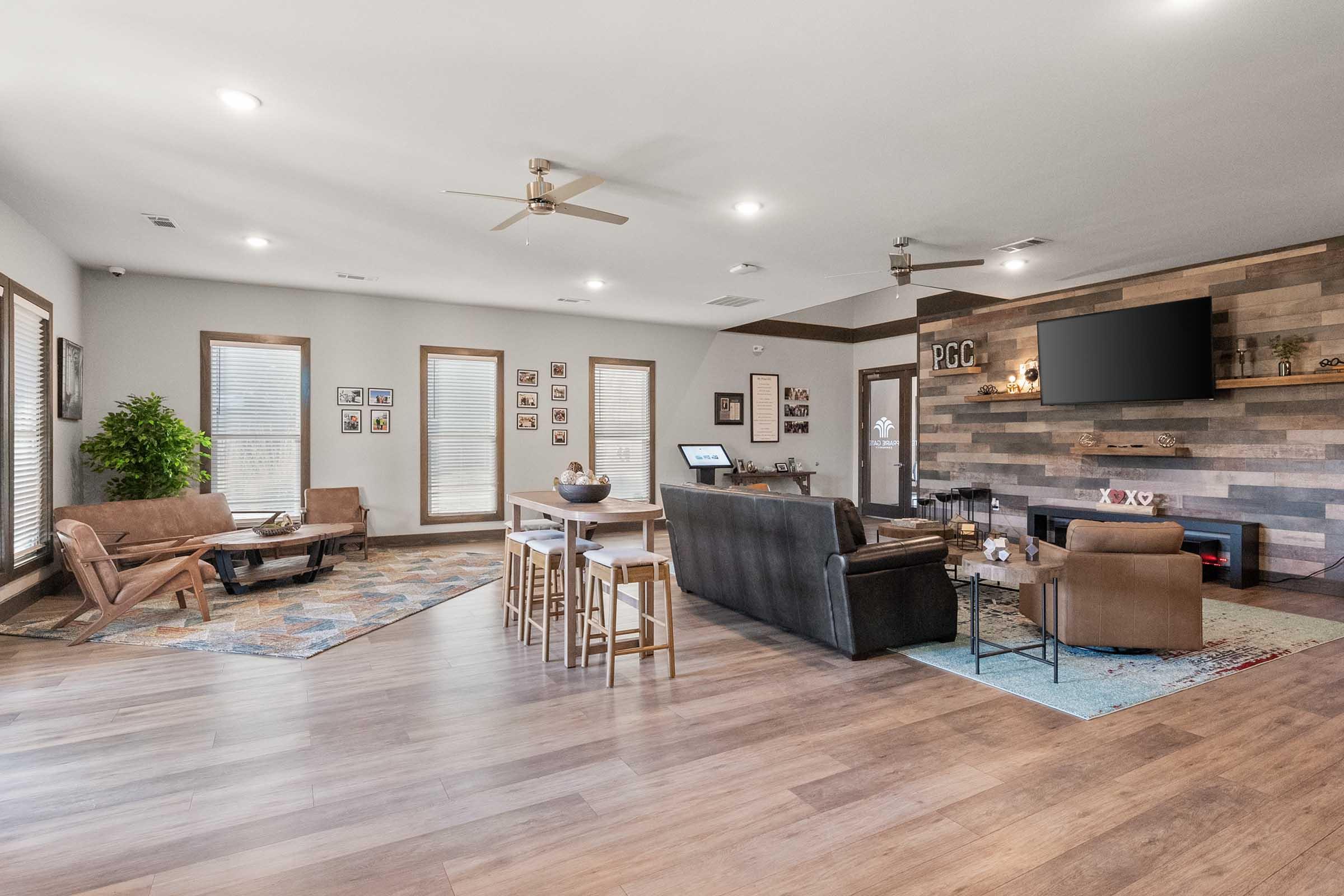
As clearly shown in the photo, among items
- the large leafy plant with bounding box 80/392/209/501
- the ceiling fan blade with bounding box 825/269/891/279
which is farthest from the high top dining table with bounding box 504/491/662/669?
the large leafy plant with bounding box 80/392/209/501

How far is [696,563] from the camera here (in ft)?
18.0

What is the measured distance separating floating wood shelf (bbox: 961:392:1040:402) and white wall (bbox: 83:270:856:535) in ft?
10.2

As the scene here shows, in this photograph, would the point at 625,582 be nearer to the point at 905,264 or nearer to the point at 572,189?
the point at 572,189

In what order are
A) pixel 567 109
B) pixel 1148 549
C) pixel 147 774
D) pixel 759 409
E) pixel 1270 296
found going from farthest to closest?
pixel 759 409 < pixel 1270 296 < pixel 1148 549 < pixel 567 109 < pixel 147 774

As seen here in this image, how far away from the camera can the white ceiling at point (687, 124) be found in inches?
113

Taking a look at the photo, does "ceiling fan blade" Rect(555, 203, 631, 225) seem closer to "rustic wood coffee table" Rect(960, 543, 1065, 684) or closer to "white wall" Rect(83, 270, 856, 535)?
"rustic wood coffee table" Rect(960, 543, 1065, 684)

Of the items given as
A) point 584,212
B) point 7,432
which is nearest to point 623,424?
point 584,212

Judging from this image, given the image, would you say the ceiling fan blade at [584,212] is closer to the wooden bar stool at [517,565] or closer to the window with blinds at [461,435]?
the wooden bar stool at [517,565]

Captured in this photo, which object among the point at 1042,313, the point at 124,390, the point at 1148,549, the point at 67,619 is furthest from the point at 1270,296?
the point at 124,390

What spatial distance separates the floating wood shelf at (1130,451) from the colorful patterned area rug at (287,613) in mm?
5891

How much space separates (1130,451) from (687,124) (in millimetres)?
5631

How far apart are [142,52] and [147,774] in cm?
295

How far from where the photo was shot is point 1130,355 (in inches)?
268

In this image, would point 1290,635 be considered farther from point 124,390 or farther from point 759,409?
point 124,390
